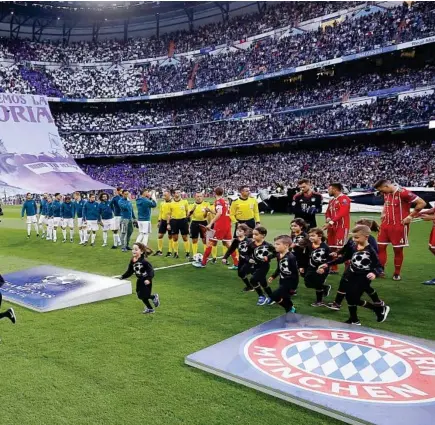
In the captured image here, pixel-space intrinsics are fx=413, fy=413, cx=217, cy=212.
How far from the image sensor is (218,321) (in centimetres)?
662

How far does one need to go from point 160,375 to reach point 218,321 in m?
2.02

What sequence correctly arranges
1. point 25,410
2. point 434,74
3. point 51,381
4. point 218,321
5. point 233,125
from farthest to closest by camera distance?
point 233,125 → point 434,74 → point 218,321 → point 51,381 → point 25,410

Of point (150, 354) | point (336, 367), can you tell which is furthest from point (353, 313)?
point (150, 354)

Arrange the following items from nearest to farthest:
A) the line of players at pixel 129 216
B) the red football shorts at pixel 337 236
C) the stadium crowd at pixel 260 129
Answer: the red football shorts at pixel 337 236 → the line of players at pixel 129 216 → the stadium crowd at pixel 260 129

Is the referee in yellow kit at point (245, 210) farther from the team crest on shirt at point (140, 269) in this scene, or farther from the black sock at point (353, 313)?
the black sock at point (353, 313)

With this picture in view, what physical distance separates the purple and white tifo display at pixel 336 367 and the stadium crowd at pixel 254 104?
3627 centimetres

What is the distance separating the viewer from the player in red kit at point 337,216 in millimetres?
9125

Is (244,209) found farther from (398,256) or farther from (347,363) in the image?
(347,363)

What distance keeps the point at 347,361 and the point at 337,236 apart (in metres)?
4.99

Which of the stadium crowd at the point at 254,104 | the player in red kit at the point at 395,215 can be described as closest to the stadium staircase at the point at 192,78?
the stadium crowd at the point at 254,104

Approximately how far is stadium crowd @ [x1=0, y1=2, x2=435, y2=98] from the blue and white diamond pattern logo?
3680 centimetres

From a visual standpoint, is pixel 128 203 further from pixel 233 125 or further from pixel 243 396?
pixel 233 125

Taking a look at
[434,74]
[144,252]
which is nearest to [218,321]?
[144,252]

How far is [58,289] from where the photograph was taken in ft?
27.0
